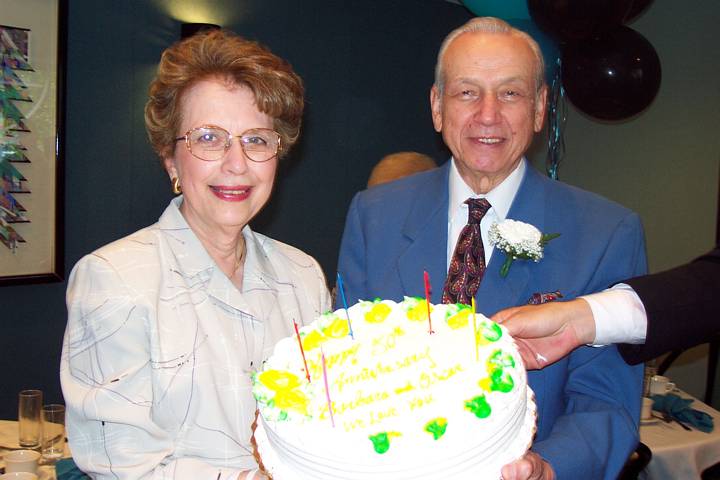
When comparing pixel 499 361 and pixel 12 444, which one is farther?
pixel 12 444

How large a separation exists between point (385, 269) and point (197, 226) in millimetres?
582

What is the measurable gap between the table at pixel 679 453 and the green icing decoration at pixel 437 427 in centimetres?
271

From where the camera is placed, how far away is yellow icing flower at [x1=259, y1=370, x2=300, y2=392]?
60.0 inches

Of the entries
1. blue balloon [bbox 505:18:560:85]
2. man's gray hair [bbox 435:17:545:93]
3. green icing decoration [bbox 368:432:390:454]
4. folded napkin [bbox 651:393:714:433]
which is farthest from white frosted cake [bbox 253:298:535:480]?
blue balloon [bbox 505:18:560:85]

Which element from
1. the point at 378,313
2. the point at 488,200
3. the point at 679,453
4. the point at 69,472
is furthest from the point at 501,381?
the point at 679,453

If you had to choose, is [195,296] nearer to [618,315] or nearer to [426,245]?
[426,245]

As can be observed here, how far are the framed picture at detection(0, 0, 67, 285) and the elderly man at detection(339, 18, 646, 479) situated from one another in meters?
3.02

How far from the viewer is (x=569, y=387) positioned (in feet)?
6.82

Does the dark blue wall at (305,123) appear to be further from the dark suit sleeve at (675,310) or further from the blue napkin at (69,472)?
the dark suit sleeve at (675,310)

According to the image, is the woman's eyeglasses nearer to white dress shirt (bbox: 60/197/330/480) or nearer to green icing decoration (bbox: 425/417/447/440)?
white dress shirt (bbox: 60/197/330/480)

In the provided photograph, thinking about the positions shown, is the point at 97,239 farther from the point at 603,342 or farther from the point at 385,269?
the point at 603,342

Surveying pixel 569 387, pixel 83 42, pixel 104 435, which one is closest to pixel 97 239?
pixel 83 42

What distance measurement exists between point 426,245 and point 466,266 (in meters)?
0.14

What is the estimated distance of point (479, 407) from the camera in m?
1.38
